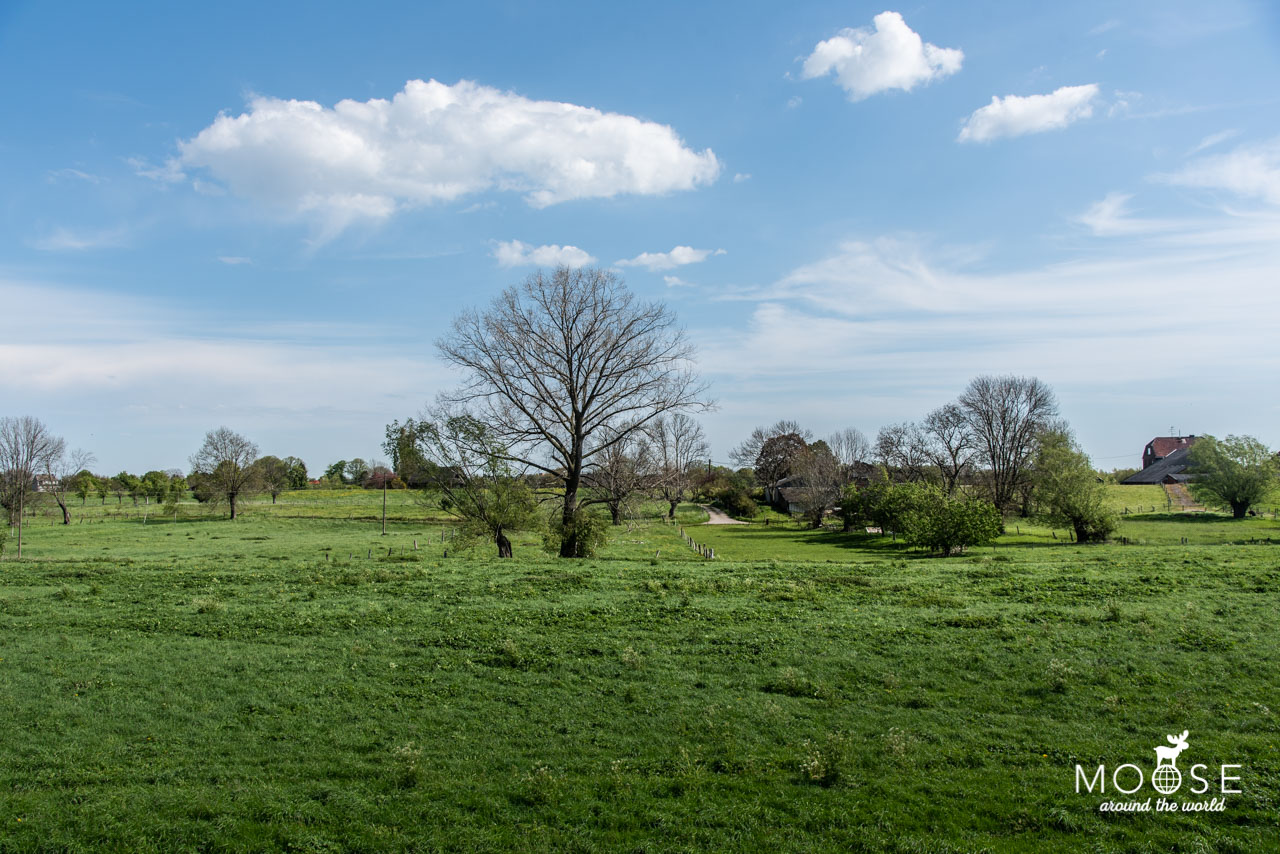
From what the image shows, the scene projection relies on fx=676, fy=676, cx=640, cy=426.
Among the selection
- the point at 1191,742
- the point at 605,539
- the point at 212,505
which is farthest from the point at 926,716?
the point at 212,505

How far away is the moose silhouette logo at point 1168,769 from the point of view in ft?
28.7

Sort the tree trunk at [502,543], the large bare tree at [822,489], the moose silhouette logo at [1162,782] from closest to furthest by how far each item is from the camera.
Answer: the moose silhouette logo at [1162,782]
the tree trunk at [502,543]
the large bare tree at [822,489]

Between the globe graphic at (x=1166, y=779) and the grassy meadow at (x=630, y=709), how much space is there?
0.38 metres

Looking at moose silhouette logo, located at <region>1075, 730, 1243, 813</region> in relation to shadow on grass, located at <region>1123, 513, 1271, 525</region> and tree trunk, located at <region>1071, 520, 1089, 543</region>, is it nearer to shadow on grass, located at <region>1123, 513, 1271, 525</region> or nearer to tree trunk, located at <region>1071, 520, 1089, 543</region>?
tree trunk, located at <region>1071, 520, 1089, 543</region>

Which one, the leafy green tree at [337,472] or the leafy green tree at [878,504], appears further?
the leafy green tree at [337,472]

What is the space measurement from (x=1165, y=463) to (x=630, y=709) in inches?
4358

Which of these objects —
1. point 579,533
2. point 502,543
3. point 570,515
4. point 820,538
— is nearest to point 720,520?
point 820,538

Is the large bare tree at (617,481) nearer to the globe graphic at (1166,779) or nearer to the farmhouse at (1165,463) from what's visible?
the globe graphic at (1166,779)

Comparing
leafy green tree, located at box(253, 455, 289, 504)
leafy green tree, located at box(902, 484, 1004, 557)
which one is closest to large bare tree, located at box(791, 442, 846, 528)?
leafy green tree, located at box(902, 484, 1004, 557)

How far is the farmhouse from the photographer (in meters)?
87.3

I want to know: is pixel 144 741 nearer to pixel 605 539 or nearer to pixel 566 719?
pixel 566 719

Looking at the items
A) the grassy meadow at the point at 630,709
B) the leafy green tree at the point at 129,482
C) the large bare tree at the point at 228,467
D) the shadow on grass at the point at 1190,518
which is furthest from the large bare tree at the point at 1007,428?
the leafy green tree at the point at 129,482

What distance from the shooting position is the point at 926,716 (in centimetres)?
1134

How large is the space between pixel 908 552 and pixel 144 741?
3791 cm
